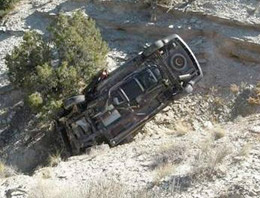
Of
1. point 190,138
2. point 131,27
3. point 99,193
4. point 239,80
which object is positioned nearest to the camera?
point 99,193

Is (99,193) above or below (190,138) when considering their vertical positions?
above

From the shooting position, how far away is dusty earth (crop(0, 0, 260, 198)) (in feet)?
26.6

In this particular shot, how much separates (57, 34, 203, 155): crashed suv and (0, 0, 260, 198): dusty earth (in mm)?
545

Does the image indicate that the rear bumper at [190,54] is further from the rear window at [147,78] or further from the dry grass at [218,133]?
the dry grass at [218,133]

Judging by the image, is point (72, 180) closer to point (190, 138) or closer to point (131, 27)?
point (190, 138)

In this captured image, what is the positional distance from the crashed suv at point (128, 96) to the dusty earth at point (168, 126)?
0.54m

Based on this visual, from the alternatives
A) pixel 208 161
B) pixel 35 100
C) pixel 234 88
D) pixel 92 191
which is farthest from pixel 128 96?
pixel 92 191

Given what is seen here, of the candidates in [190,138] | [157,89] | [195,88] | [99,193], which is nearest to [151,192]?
[99,193]

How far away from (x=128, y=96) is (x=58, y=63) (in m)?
2.32

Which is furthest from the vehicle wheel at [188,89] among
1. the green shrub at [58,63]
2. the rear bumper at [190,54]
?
the green shrub at [58,63]

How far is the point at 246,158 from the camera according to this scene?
859 cm

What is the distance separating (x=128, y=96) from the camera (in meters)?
11.4

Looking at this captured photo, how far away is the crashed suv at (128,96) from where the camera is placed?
1143cm

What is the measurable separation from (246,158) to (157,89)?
3.37m
